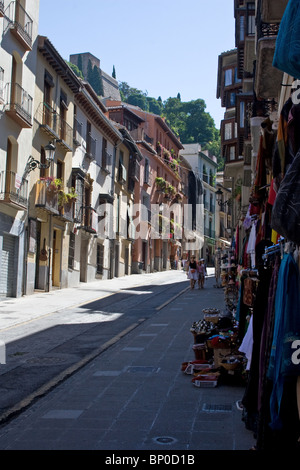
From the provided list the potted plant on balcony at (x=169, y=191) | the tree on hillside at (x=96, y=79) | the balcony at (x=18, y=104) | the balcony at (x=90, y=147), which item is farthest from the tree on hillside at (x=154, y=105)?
the balcony at (x=18, y=104)

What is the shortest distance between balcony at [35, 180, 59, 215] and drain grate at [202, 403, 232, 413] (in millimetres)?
17448

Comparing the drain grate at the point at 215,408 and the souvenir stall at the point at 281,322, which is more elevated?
the souvenir stall at the point at 281,322

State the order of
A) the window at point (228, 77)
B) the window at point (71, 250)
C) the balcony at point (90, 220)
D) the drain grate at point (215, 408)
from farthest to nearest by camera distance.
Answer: the window at point (228, 77)
the balcony at point (90, 220)
the window at point (71, 250)
the drain grate at point (215, 408)

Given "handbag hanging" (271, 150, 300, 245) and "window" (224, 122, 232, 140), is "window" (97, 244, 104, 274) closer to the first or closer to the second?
"window" (224, 122, 232, 140)

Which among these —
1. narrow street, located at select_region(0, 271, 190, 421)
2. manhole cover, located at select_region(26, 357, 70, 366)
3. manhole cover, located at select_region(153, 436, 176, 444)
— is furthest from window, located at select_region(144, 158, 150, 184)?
manhole cover, located at select_region(153, 436, 176, 444)

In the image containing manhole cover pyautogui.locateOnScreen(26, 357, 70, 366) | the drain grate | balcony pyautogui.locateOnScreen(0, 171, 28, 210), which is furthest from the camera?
balcony pyautogui.locateOnScreen(0, 171, 28, 210)

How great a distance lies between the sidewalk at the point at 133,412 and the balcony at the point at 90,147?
69.2 ft

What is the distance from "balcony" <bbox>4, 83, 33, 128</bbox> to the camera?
66.7 feet

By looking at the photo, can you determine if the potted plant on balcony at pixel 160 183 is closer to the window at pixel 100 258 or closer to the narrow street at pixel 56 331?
the window at pixel 100 258

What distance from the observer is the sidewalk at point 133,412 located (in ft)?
17.9

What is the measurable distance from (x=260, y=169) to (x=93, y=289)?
18878 mm

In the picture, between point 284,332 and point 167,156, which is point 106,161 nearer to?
point 167,156
